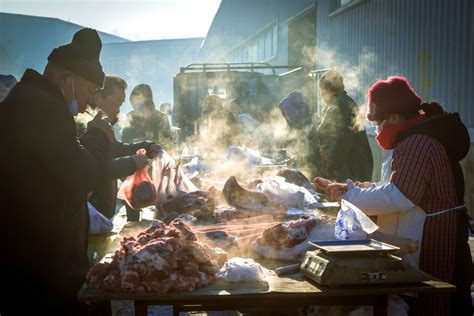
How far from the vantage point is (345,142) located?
641 cm

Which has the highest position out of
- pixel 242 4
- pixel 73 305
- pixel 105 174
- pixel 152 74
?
pixel 242 4

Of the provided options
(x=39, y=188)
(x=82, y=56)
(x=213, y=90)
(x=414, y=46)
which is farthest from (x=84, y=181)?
(x=213, y=90)

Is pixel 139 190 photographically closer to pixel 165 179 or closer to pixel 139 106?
pixel 165 179

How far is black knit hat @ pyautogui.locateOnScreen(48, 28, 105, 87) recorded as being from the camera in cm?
299

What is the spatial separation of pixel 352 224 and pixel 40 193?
1.77m

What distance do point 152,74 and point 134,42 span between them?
12.1ft

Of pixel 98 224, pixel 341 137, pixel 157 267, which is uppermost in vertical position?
pixel 341 137

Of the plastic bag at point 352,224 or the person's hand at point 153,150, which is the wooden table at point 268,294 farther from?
the person's hand at point 153,150

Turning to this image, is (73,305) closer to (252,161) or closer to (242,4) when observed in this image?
(252,161)

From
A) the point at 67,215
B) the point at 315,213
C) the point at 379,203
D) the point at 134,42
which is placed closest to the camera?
the point at 67,215

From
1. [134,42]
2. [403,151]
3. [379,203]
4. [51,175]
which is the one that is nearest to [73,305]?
[51,175]

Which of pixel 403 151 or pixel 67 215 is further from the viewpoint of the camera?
pixel 403 151

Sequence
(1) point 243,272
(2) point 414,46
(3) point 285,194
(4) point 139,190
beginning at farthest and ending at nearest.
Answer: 1. (2) point 414,46
2. (3) point 285,194
3. (4) point 139,190
4. (1) point 243,272

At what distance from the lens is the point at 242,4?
32344 mm
